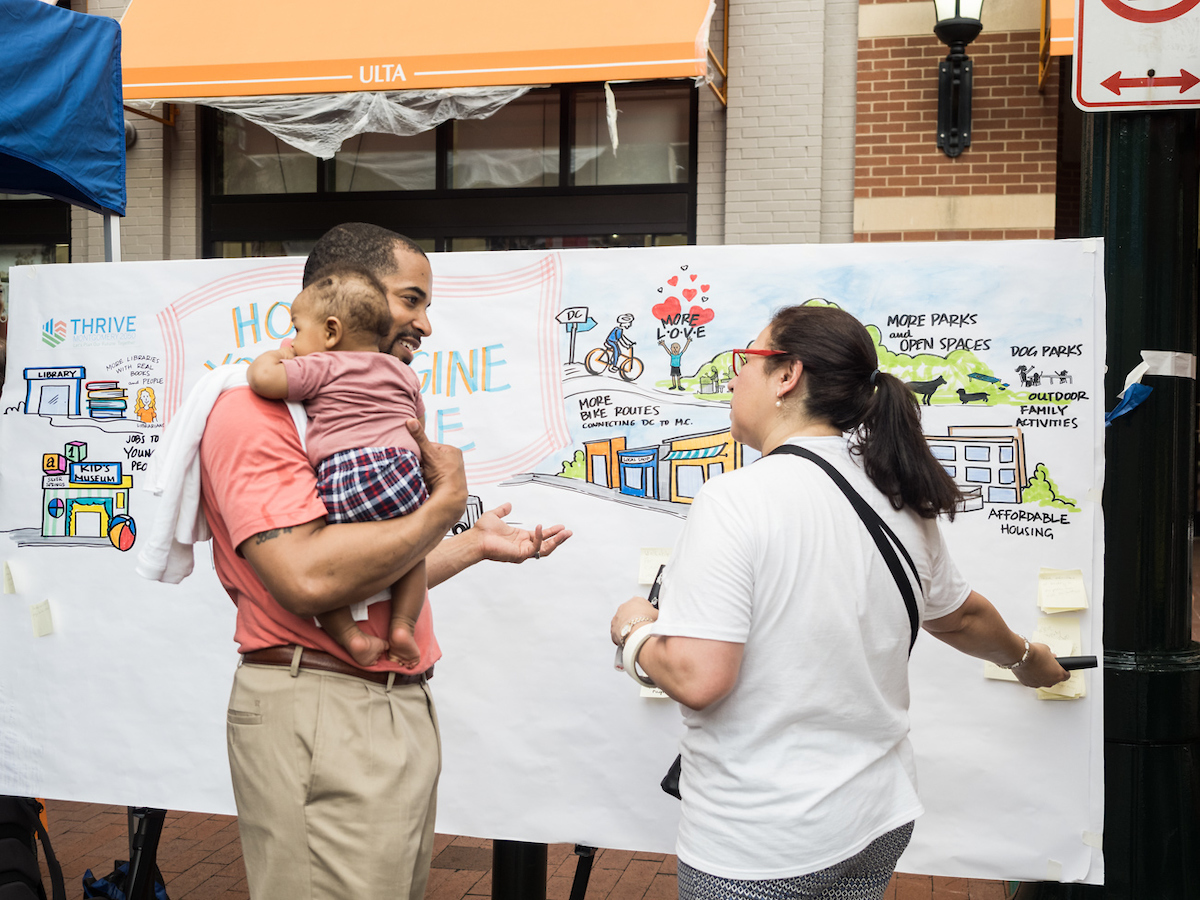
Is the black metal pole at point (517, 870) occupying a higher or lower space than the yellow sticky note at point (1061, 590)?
lower

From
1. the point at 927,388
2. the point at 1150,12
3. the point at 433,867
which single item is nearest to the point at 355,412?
the point at 927,388

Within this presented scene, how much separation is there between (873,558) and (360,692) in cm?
94

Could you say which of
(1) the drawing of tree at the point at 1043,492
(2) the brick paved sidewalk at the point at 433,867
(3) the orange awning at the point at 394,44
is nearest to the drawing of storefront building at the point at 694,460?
(1) the drawing of tree at the point at 1043,492

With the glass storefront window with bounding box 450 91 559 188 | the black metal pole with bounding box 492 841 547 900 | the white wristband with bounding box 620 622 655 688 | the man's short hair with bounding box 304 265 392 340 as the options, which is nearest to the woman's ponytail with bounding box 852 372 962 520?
the white wristband with bounding box 620 622 655 688

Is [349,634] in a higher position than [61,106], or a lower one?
lower

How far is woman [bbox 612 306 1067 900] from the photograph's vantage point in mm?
1735

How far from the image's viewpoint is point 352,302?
193 centimetres

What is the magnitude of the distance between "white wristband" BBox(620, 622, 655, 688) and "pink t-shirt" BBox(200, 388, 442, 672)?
1.42 ft

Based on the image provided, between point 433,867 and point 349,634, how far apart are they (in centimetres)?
276

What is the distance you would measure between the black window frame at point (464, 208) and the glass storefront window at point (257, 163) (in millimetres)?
69

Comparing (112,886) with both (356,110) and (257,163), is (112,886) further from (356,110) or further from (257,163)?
(257,163)

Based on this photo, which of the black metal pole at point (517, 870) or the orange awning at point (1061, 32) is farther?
the orange awning at point (1061, 32)

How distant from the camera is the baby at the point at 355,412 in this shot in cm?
183

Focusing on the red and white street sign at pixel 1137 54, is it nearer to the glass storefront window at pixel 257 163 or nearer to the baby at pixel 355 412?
the baby at pixel 355 412
